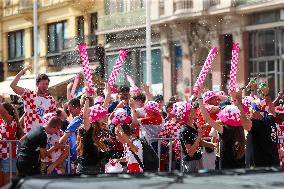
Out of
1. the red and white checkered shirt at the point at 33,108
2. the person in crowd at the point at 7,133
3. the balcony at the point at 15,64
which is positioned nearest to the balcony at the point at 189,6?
the balcony at the point at 15,64

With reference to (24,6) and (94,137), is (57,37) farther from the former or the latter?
(94,137)

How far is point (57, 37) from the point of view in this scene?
3694cm

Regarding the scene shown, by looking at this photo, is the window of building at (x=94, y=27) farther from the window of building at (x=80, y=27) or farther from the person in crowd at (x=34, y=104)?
the person in crowd at (x=34, y=104)

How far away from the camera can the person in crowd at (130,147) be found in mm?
8144

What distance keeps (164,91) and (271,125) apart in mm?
21188

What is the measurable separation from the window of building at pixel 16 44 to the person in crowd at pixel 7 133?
31.2 meters

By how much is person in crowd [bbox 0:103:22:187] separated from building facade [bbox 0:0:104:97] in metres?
22.6

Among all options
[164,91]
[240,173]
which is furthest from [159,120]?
[164,91]

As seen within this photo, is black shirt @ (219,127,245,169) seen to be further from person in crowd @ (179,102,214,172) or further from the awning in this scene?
the awning

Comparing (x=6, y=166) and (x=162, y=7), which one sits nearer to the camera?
(x=6, y=166)

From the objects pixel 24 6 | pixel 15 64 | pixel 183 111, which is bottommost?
pixel 183 111

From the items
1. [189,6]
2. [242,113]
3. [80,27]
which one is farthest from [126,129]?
[80,27]

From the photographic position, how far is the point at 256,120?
28.1 feet

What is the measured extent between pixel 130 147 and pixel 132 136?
339mm
